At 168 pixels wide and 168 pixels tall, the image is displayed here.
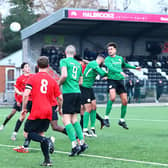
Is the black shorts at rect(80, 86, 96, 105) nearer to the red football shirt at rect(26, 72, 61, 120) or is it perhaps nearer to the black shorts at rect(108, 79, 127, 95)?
the black shorts at rect(108, 79, 127, 95)

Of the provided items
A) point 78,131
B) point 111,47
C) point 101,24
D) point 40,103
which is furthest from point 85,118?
point 101,24

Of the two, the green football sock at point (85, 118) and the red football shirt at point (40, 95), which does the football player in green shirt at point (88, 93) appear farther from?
the red football shirt at point (40, 95)

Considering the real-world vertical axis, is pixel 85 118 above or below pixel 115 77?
below

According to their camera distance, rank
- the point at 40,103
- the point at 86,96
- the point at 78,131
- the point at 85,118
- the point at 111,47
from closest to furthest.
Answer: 1. the point at 40,103
2. the point at 78,131
3. the point at 85,118
4. the point at 86,96
5. the point at 111,47

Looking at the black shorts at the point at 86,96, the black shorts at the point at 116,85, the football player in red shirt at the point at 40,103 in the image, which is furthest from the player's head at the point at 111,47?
the football player in red shirt at the point at 40,103

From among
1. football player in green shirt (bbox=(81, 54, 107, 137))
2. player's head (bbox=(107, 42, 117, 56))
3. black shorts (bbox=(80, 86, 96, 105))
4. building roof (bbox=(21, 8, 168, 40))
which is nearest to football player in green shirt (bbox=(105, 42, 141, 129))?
player's head (bbox=(107, 42, 117, 56))

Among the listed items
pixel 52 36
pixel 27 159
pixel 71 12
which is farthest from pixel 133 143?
pixel 52 36

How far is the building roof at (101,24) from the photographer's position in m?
35.2

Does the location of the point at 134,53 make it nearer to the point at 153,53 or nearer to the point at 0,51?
the point at 153,53

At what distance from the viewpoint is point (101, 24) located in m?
38.2

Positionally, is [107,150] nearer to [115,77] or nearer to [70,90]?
[70,90]

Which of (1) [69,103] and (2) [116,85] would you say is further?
(2) [116,85]

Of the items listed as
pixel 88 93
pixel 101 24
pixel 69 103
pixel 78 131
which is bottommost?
pixel 78 131

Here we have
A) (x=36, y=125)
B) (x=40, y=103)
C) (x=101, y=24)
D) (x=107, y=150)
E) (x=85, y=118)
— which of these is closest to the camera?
(x=40, y=103)
